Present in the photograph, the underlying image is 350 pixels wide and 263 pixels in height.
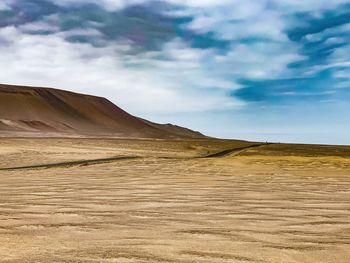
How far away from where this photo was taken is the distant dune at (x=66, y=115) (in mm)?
117125

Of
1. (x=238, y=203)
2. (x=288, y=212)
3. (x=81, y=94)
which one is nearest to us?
(x=288, y=212)

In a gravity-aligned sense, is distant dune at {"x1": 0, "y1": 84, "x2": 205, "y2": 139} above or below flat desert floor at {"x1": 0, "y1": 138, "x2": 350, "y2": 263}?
above

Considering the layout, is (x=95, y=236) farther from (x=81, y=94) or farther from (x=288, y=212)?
(x=81, y=94)

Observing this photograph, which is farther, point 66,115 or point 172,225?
point 66,115

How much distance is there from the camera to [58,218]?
5.30 metres

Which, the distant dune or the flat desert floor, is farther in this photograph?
the distant dune

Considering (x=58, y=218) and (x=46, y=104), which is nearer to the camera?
(x=58, y=218)

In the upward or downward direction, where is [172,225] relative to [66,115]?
downward

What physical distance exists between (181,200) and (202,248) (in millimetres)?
3066

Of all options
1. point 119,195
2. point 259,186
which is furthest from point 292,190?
point 119,195

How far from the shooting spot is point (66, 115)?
13288 centimetres

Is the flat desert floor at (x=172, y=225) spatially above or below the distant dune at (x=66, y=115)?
below

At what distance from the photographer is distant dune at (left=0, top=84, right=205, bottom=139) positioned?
384 ft

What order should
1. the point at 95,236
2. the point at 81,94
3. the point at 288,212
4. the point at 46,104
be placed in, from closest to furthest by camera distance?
1. the point at 95,236
2. the point at 288,212
3. the point at 46,104
4. the point at 81,94
